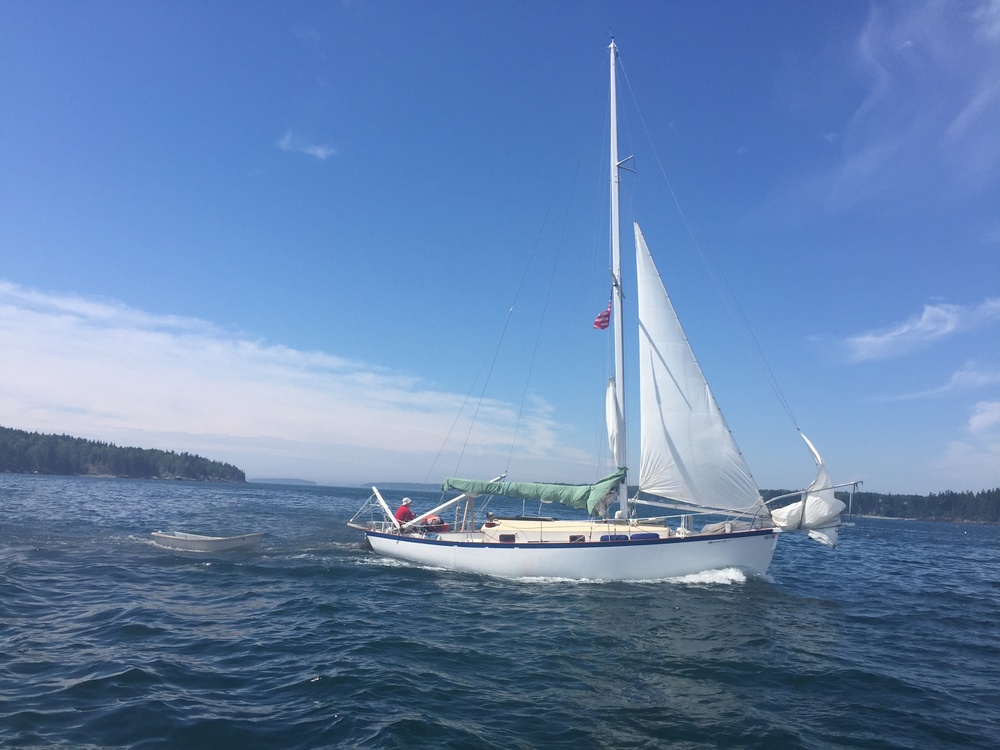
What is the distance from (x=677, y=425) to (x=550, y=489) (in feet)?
20.5

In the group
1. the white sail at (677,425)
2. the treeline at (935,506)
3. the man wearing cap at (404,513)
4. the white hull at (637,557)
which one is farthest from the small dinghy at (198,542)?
the treeline at (935,506)

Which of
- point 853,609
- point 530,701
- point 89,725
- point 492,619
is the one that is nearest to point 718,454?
point 853,609

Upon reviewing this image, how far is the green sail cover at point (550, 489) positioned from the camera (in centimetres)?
2228

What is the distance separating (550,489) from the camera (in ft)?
79.7

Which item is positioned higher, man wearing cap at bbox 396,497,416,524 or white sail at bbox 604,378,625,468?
white sail at bbox 604,378,625,468

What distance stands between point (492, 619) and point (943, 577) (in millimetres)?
27412

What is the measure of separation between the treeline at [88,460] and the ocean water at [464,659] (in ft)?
478

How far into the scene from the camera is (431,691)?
34.8 feet

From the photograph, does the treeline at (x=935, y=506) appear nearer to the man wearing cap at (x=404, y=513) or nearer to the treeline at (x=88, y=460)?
the man wearing cap at (x=404, y=513)

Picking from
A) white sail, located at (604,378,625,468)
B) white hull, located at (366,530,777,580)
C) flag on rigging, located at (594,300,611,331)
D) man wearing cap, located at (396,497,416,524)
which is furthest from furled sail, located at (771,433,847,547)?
man wearing cap, located at (396,497,416,524)

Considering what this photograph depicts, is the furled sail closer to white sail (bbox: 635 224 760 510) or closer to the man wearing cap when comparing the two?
white sail (bbox: 635 224 760 510)

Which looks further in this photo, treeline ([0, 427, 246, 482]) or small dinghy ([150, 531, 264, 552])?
treeline ([0, 427, 246, 482])

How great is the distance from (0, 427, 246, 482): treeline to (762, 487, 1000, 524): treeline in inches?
8083

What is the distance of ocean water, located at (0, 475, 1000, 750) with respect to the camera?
8.93 meters
